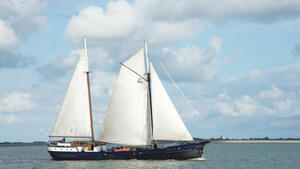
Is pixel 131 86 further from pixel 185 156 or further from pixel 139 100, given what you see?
pixel 185 156

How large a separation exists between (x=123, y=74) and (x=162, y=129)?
32.2 ft

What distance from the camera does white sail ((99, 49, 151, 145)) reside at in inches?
2446

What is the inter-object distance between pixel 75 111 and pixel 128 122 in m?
8.62

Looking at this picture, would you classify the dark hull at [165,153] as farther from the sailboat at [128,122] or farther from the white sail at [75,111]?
the white sail at [75,111]

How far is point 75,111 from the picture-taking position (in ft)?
Result: 212

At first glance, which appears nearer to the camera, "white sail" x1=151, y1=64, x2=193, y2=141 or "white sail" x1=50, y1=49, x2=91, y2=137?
"white sail" x1=151, y1=64, x2=193, y2=141

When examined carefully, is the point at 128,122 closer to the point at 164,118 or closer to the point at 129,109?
the point at 129,109

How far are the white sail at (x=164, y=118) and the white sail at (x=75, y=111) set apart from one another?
11119 millimetres

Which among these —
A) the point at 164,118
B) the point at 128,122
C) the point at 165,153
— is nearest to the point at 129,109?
the point at 128,122

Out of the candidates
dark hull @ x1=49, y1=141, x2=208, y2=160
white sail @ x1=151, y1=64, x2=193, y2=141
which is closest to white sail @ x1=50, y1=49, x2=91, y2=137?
dark hull @ x1=49, y1=141, x2=208, y2=160

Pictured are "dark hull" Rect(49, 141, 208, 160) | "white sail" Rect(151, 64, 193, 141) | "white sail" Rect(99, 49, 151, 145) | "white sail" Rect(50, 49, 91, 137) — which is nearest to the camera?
"white sail" Rect(151, 64, 193, 141)

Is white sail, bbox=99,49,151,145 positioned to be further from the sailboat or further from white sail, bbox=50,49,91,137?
white sail, bbox=50,49,91,137

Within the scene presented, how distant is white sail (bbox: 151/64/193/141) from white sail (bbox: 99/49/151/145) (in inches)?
83.8

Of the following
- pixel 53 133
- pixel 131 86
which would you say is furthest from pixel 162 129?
pixel 53 133
